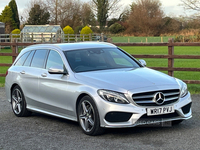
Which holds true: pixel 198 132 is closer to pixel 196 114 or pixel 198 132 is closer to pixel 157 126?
pixel 157 126

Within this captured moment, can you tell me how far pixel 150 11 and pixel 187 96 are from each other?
77.5 meters

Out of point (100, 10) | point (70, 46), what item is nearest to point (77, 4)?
point (100, 10)

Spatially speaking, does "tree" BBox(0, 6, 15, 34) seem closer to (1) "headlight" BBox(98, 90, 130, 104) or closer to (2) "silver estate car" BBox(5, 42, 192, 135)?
(2) "silver estate car" BBox(5, 42, 192, 135)

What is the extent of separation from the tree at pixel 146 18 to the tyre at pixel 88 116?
239 ft

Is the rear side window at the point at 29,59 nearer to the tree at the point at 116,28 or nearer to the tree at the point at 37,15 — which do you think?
the tree at the point at 116,28

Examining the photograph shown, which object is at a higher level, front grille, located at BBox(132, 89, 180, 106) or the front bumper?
front grille, located at BBox(132, 89, 180, 106)

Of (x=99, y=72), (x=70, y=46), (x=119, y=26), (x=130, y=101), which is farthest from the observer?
(x=119, y=26)

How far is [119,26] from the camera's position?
7806 centimetres

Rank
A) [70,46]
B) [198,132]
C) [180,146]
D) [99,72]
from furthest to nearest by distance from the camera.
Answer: [70,46] < [99,72] < [198,132] < [180,146]

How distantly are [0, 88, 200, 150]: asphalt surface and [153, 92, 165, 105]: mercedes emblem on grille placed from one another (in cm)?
51

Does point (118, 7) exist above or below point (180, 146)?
above

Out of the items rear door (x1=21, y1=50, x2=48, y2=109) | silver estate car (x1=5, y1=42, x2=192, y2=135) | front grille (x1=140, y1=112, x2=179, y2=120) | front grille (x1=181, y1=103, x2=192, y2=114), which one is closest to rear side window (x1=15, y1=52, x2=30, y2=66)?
silver estate car (x1=5, y1=42, x2=192, y2=135)

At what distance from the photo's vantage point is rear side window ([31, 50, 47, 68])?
745 cm

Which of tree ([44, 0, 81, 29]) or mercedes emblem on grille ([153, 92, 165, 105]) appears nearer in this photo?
mercedes emblem on grille ([153, 92, 165, 105])
